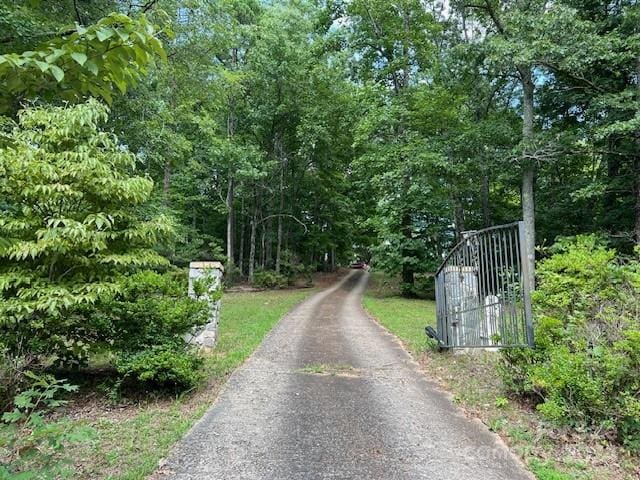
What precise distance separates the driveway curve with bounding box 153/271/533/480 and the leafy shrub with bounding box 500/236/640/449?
669mm

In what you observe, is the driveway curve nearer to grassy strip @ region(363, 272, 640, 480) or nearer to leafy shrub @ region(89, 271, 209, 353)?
grassy strip @ region(363, 272, 640, 480)

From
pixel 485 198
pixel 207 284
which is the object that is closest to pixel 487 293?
pixel 207 284

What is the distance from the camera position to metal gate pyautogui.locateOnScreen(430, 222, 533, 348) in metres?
4.15

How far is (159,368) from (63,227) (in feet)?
5.11

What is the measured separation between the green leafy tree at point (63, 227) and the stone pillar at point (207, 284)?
0.92 meters

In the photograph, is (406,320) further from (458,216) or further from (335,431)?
(458,216)

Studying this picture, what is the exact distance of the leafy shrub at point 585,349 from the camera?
3.08 meters

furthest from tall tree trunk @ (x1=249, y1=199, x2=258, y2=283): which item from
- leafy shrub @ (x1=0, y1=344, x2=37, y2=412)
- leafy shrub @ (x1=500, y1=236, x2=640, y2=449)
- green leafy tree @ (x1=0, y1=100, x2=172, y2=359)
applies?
leafy shrub @ (x1=500, y1=236, x2=640, y2=449)

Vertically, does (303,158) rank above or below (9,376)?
above

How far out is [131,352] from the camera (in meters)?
Result: 4.10

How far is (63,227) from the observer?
360 cm

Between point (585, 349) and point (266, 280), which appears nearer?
point (585, 349)

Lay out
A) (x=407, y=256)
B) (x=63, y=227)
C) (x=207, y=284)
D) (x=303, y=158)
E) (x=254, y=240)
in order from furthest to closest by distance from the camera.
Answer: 1. (x=303, y=158)
2. (x=254, y=240)
3. (x=407, y=256)
4. (x=207, y=284)
5. (x=63, y=227)

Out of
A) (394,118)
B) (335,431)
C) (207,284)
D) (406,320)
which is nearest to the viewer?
(335,431)
